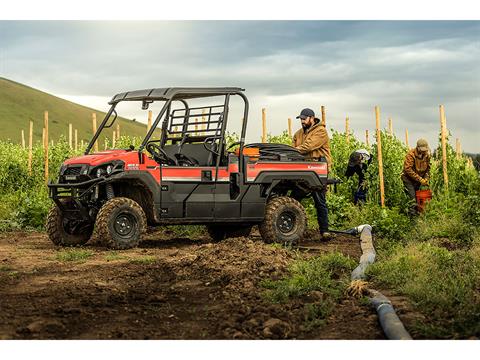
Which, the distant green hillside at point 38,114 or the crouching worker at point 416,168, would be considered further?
the distant green hillside at point 38,114

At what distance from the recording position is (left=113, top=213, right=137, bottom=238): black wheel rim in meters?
11.8

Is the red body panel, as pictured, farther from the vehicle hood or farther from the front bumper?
the front bumper

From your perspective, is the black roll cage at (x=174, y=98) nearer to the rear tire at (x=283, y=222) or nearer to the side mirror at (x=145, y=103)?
the side mirror at (x=145, y=103)

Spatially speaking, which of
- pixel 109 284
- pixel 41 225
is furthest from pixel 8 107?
pixel 109 284

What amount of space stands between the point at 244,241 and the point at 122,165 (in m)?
2.14

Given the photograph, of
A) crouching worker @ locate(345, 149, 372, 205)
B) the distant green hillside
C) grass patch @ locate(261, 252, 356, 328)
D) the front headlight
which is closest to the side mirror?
the front headlight

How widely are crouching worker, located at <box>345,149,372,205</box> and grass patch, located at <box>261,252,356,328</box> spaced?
24.0 ft

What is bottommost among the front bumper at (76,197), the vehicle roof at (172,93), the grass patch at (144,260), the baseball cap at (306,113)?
the grass patch at (144,260)

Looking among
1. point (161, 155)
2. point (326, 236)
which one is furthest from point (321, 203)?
point (161, 155)

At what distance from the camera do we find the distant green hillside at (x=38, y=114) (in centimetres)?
8931

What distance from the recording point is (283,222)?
13.1 meters

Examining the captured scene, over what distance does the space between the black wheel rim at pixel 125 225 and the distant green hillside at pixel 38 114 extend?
2944 inches

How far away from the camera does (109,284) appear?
8750 millimetres

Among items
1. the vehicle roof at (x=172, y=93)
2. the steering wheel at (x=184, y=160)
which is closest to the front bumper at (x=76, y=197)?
the steering wheel at (x=184, y=160)
